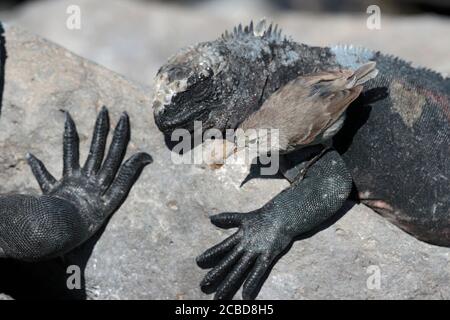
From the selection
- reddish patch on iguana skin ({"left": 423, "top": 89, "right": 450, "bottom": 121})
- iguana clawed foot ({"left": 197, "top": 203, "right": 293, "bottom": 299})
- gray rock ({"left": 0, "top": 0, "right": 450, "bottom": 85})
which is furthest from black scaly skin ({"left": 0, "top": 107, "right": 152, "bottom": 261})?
gray rock ({"left": 0, "top": 0, "right": 450, "bottom": 85})

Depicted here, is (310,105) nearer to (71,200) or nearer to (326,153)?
(326,153)

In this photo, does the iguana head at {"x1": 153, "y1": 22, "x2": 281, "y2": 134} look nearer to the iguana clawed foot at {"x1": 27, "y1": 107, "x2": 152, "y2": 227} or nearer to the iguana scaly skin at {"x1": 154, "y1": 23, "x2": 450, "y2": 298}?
the iguana scaly skin at {"x1": 154, "y1": 23, "x2": 450, "y2": 298}

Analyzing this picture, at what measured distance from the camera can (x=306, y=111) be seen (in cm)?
321

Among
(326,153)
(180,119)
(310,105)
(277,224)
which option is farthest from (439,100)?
(180,119)

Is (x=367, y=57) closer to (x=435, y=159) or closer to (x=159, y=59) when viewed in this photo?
(x=435, y=159)

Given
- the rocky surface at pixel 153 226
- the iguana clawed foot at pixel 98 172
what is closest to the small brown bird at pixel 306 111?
the rocky surface at pixel 153 226

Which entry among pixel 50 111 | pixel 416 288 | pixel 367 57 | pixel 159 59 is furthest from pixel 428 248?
pixel 159 59

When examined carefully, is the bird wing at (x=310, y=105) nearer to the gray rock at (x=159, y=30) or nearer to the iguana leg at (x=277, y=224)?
the iguana leg at (x=277, y=224)

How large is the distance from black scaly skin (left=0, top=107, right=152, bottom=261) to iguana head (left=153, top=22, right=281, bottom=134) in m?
0.45

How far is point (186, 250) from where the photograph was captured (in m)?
3.63

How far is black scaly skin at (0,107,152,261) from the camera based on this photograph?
3510mm

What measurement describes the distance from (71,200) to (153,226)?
423 mm

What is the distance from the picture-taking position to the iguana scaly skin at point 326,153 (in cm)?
338

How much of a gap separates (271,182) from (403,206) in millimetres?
623
